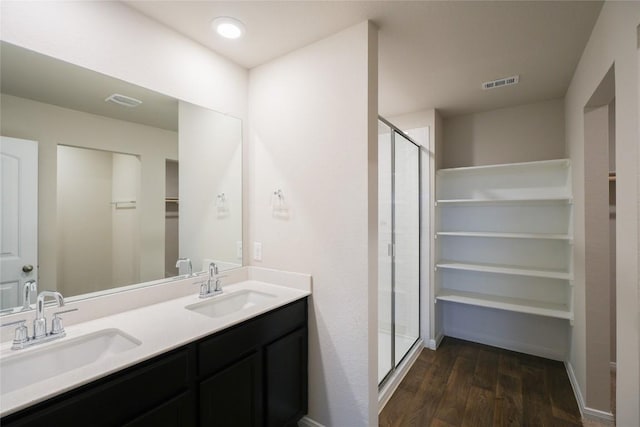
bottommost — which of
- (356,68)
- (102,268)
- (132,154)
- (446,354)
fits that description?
(446,354)

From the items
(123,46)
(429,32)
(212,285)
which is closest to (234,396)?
(212,285)

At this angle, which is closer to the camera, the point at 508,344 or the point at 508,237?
the point at 508,237

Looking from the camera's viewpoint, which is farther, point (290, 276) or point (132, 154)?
point (290, 276)

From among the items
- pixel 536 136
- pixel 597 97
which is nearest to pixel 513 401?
pixel 597 97

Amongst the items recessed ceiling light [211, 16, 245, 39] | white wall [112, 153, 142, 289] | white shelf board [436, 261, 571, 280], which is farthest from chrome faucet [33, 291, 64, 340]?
white shelf board [436, 261, 571, 280]

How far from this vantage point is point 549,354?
2869 millimetres

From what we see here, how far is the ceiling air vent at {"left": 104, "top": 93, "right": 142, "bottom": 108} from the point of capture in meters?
1.59

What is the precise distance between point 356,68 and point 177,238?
5.13 ft

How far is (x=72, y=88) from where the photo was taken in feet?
4.75

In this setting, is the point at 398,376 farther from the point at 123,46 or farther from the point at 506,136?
the point at 123,46

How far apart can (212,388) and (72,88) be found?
1641mm

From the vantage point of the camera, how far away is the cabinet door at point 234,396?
51.9 inches

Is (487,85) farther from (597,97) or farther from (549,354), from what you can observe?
(549,354)

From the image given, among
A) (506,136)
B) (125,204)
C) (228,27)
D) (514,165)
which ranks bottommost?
(125,204)
